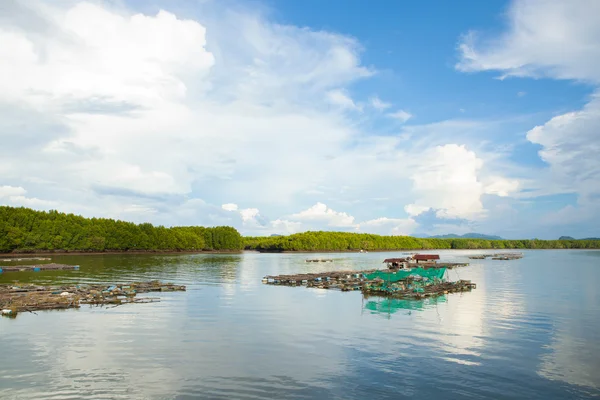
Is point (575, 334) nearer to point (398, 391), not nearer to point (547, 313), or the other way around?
point (547, 313)

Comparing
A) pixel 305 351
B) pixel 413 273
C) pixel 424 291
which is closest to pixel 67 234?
pixel 413 273

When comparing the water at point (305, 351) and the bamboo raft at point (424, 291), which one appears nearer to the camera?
the water at point (305, 351)

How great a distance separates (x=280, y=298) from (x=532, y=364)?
31891mm

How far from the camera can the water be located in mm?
21172

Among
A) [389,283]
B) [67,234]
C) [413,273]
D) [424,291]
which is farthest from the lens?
[67,234]

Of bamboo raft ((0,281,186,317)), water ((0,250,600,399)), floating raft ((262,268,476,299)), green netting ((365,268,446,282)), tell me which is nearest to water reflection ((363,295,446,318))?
water ((0,250,600,399))

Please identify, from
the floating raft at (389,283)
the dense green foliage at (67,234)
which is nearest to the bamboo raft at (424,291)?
the floating raft at (389,283)

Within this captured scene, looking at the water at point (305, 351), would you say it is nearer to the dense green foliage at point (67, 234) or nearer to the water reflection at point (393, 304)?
the water reflection at point (393, 304)

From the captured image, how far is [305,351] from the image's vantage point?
1096 inches

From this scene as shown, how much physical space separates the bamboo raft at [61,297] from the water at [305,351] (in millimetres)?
2201

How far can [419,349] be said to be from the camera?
28.1m

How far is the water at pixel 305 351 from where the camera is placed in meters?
21.2

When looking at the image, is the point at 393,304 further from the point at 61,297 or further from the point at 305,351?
the point at 61,297

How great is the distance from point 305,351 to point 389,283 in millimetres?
33301
